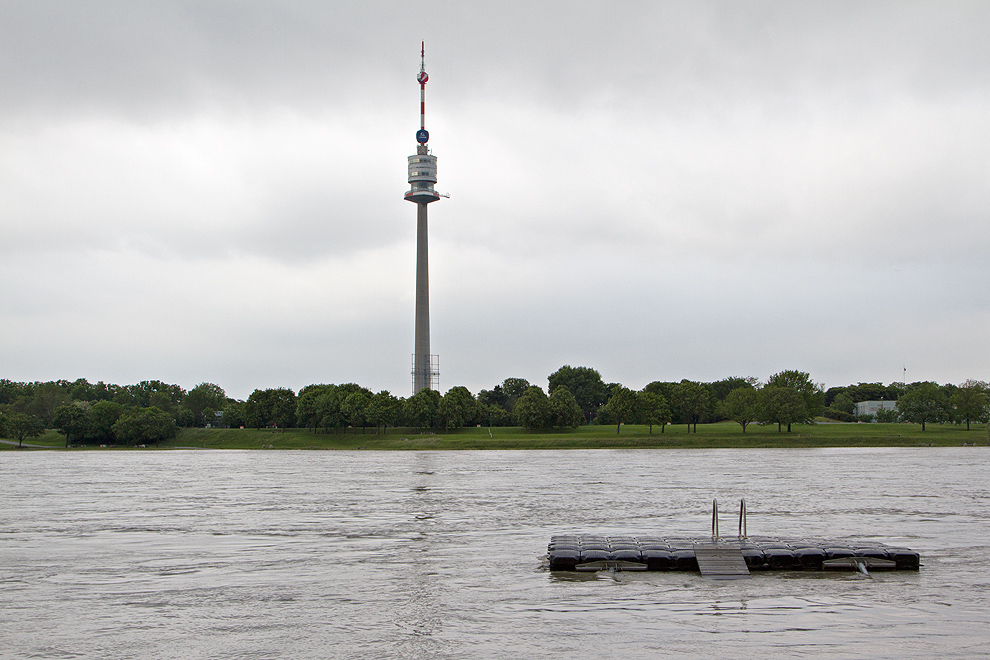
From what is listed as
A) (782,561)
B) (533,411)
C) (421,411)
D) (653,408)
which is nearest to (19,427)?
(421,411)

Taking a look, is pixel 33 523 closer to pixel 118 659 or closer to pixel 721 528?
pixel 118 659

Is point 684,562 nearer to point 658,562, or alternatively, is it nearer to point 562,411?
point 658,562

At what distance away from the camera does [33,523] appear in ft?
126

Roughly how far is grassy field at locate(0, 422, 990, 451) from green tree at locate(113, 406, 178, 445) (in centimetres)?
262

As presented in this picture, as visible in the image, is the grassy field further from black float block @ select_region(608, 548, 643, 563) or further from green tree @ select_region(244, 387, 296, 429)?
black float block @ select_region(608, 548, 643, 563)

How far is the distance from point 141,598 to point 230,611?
3168 millimetres

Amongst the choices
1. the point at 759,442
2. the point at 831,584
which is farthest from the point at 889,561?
the point at 759,442

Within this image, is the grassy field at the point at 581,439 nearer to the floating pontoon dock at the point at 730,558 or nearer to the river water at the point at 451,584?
the river water at the point at 451,584

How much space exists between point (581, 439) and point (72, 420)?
99232 millimetres

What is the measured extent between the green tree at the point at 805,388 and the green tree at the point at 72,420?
428 ft

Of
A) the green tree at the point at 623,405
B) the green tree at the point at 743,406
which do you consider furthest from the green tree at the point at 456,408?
the green tree at the point at 743,406

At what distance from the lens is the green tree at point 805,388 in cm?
15000

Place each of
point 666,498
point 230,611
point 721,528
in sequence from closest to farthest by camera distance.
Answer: point 230,611, point 721,528, point 666,498

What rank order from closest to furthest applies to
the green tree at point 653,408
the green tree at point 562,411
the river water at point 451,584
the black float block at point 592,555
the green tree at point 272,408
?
the river water at point 451,584, the black float block at point 592,555, the green tree at point 653,408, the green tree at point 562,411, the green tree at point 272,408
